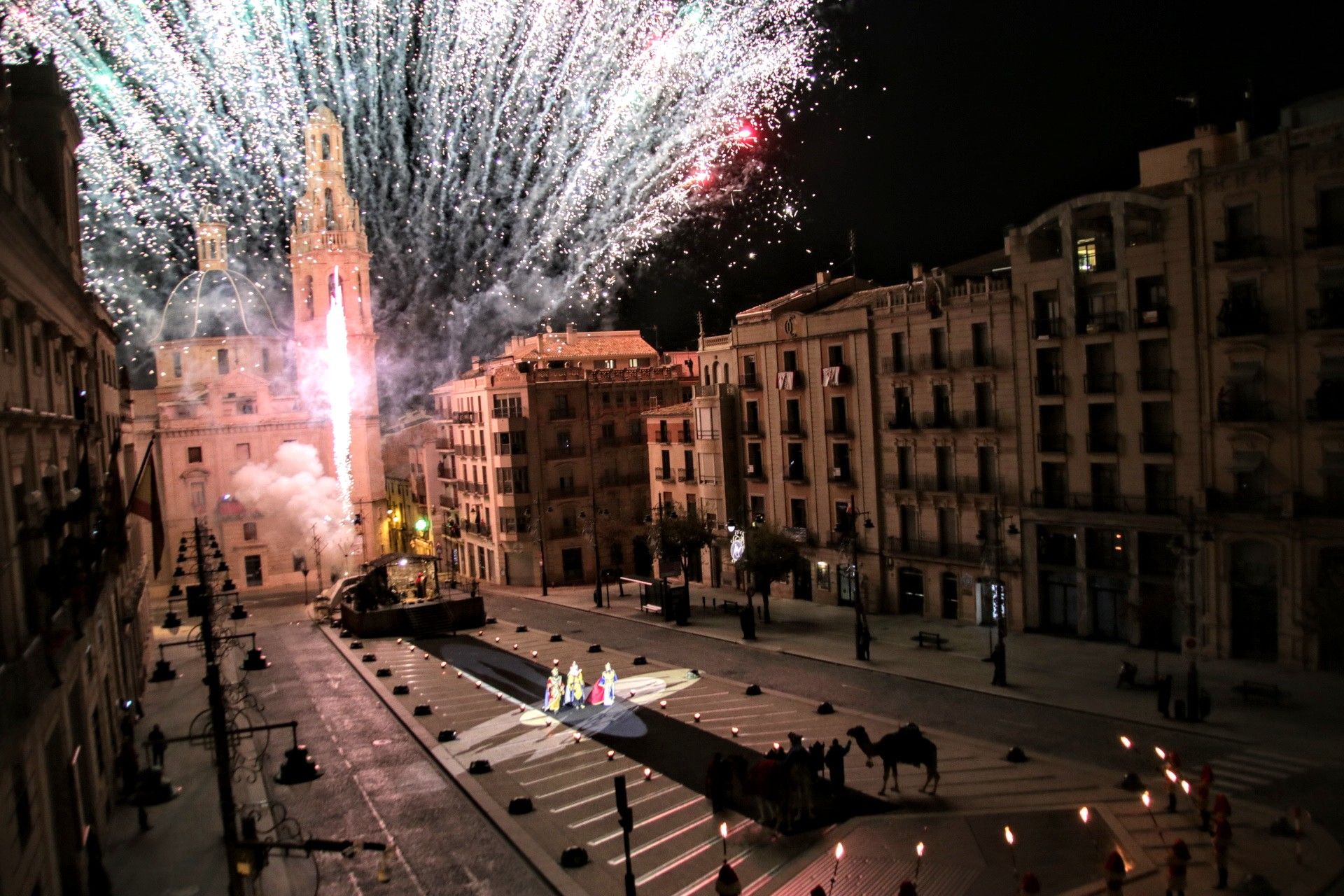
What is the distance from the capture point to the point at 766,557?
4100 centimetres

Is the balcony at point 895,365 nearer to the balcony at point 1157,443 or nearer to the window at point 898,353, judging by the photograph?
the window at point 898,353

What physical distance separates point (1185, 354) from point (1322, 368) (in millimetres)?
4011

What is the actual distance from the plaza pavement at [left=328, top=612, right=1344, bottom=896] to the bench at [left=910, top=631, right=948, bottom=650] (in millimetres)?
4714

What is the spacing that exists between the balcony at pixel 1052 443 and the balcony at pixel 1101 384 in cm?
179

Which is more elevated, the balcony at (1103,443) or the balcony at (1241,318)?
the balcony at (1241,318)

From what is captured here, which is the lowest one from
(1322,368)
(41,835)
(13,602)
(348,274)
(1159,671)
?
(1159,671)

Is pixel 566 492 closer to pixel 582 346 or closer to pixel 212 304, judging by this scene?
pixel 582 346

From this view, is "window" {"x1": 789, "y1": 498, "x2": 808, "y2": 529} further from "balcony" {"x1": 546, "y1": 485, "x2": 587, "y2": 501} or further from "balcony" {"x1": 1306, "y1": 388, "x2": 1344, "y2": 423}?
"balcony" {"x1": 1306, "y1": 388, "x2": 1344, "y2": 423}

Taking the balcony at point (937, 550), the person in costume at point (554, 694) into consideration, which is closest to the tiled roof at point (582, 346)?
the balcony at point (937, 550)

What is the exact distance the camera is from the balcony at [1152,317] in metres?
32.7

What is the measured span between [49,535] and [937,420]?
3204 cm

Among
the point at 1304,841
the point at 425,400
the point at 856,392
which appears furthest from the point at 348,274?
the point at 1304,841

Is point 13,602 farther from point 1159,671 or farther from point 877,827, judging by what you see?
point 1159,671

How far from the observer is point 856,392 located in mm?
43062
